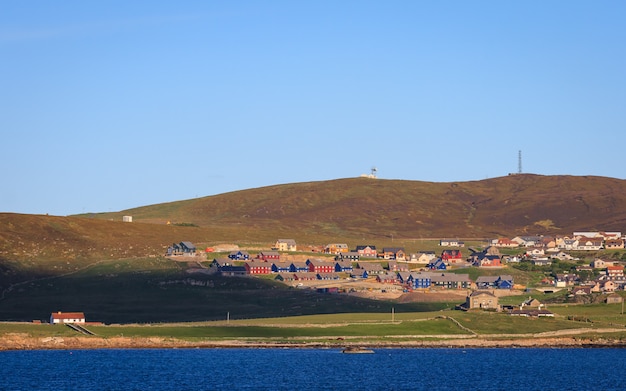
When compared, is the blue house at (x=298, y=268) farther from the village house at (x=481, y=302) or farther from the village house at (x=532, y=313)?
the village house at (x=532, y=313)

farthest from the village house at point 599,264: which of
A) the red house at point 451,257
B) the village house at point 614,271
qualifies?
the red house at point 451,257

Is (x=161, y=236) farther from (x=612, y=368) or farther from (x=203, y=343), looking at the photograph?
(x=612, y=368)

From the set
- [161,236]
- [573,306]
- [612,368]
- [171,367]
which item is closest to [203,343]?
[171,367]

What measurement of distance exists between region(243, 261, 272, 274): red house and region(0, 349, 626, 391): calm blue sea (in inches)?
1963

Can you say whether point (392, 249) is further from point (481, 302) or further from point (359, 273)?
point (481, 302)

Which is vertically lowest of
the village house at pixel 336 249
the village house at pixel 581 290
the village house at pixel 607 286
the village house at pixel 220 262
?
the village house at pixel 581 290

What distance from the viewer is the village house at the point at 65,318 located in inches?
4663

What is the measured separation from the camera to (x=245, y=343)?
109875 mm

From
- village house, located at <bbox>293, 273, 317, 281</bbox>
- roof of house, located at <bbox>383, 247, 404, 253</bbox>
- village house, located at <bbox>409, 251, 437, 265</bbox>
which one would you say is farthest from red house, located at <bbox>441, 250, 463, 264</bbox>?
village house, located at <bbox>293, 273, 317, 281</bbox>

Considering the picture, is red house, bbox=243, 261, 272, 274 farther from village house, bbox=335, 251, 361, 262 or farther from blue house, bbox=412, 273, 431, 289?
blue house, bbox=412, 273, 431, 289

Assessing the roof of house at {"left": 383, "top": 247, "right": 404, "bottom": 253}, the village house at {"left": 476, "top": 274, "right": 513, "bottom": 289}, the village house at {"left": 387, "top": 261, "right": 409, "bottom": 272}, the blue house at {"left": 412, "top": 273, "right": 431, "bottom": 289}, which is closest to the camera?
the village house at {"left": 476, "top": 274, "right": 513, "bottom": 289}

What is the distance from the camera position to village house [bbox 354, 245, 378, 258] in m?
188

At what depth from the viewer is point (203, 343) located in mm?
108562

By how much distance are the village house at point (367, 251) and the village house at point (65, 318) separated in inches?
2930
